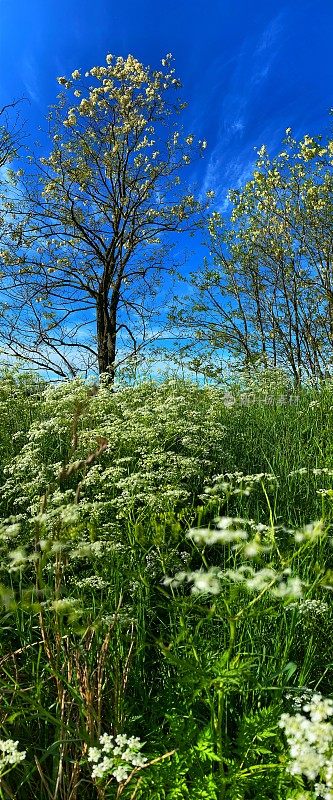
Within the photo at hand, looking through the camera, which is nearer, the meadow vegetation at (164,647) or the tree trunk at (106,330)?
the meadow vegetation at (164,647)

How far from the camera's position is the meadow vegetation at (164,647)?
1.74 m

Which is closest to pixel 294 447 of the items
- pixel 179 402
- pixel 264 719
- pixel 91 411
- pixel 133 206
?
pixel 179 402

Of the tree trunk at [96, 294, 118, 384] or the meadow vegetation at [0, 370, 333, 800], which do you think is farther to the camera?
the tree trunk at [96, 294, 118, 384]

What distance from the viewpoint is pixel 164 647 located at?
1.90m

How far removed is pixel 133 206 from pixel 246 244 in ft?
14.0

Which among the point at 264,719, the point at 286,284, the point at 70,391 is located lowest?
the point at 264,719

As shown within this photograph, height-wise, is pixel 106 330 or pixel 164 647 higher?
pixel 106 330

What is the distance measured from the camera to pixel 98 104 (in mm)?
16891

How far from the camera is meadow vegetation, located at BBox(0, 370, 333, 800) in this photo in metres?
1.74

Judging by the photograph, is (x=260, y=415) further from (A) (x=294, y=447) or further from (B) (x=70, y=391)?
(B) (x=70, y=391)

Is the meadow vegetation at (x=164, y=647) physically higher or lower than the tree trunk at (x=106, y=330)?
lower

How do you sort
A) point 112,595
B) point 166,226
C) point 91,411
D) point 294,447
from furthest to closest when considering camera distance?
point 166,226, point 91,411, point 294,447, point 112,595

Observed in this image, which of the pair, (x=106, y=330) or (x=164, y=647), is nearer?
(x=164, y=647)

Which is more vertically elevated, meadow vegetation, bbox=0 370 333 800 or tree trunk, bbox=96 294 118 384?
tree trunk, bbox=96 294 118 384
